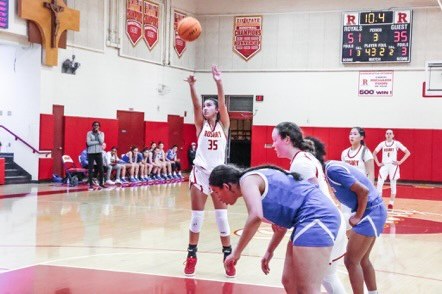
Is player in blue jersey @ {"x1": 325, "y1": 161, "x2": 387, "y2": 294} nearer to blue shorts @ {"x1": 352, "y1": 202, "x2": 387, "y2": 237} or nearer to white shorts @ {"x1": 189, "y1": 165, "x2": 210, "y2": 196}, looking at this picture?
blue shorts @ {"x1": 352, "y1": 202, "x2": 387, "y2": 237}

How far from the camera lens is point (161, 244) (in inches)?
350

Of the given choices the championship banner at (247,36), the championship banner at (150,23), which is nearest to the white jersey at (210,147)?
the championship banner at (150,23)

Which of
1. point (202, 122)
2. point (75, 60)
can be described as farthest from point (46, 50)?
point (202, 122)

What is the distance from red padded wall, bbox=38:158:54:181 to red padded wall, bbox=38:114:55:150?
370 mm

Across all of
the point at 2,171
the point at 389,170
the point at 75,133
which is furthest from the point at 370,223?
the point at 75,133

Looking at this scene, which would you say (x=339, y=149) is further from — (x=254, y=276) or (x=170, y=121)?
(x=254, y=276)

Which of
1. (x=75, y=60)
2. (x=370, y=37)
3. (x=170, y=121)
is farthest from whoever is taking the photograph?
(x=170, y=121)

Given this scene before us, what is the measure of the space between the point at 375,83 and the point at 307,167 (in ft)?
64.4

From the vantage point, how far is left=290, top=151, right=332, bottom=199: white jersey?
4.79 meters

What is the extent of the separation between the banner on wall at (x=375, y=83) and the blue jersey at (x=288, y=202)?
20.3 m

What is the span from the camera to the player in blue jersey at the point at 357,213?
16.2ft

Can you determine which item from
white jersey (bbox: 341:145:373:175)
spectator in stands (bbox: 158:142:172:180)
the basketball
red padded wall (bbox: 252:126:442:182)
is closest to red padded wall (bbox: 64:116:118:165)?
spectator in stands (bbox: 158:142:172:180)

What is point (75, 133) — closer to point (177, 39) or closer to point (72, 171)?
point (72, 171)

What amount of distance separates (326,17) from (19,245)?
18.2m
